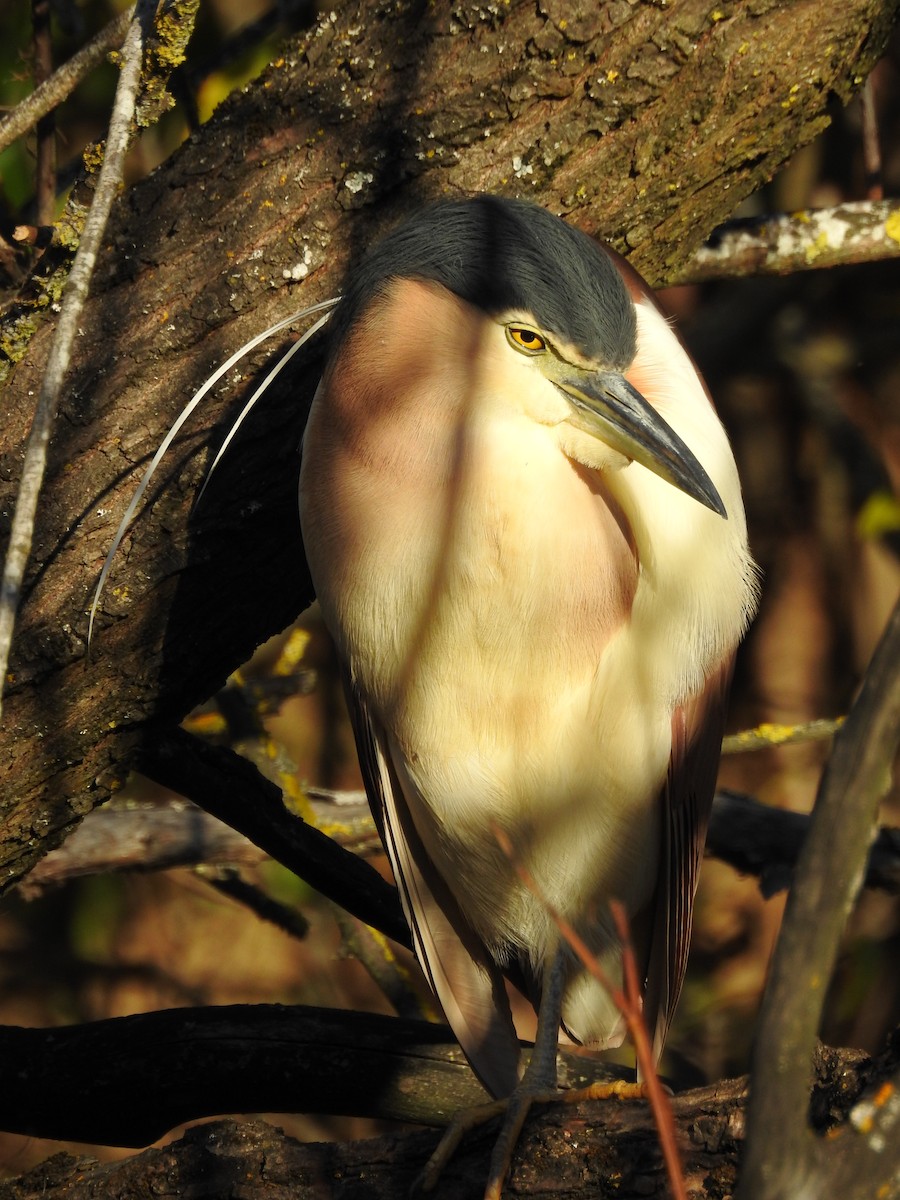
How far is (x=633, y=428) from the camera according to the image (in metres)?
1.33

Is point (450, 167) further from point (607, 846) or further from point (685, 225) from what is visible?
point (607, 846)

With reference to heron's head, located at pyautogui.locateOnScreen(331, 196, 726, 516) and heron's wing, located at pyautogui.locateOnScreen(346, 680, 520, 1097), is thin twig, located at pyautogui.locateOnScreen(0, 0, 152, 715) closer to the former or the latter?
heron's head, located at pyautogui.locateOnScreen(331, 196, 726, 516)

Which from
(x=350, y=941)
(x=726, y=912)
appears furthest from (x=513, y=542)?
(x=726, y=912)

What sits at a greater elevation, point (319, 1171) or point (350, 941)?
point (319, 1171)

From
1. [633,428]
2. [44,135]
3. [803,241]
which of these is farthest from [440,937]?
[44,135]

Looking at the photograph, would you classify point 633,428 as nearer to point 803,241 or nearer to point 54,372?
point 54,372

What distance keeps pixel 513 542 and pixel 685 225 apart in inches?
22.5

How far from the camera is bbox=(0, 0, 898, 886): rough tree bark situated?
150 cm

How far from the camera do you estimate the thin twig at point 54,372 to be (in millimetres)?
1024

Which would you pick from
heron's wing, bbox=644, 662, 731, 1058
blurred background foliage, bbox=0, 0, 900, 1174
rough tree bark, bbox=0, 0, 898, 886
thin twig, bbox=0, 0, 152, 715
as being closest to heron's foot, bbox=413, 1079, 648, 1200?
heron's wing, bbox=644, 662, 731, 1058

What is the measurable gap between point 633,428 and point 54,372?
617mm

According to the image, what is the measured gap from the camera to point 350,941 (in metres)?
2.62

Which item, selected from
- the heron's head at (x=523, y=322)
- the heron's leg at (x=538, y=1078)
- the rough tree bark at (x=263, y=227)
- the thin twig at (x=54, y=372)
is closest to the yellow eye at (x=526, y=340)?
the heron's head at (x=523, y=322)

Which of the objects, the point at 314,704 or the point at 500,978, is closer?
the point at 500,978
